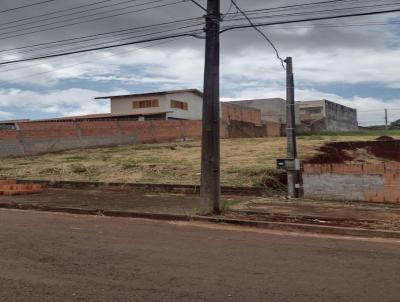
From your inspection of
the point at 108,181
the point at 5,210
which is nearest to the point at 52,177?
the point at 108,181

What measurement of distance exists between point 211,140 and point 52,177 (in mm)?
11091

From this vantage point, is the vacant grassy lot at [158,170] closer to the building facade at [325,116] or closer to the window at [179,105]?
the window at [179,105]

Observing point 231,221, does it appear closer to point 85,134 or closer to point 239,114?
point 85,134

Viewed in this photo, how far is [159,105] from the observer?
5419 cm

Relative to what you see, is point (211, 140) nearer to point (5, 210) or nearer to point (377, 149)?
point (5, 210)

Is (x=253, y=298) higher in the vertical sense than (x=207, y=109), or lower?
lower

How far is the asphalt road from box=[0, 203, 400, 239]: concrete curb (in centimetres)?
64

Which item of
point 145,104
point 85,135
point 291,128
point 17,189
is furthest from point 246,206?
point 145,104

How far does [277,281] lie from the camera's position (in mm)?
6742

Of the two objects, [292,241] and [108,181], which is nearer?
[292,241]

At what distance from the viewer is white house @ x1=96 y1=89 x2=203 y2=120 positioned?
5372 centimetres

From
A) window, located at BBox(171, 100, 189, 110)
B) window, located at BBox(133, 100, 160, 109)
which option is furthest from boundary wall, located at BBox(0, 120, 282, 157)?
window, located at BBox(133, 100, 160, 109)

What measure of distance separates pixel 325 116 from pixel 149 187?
72540 mm

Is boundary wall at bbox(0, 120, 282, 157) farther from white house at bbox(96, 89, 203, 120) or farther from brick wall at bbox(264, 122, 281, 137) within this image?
brick wall at bbox(264, 122, 281, 137)
